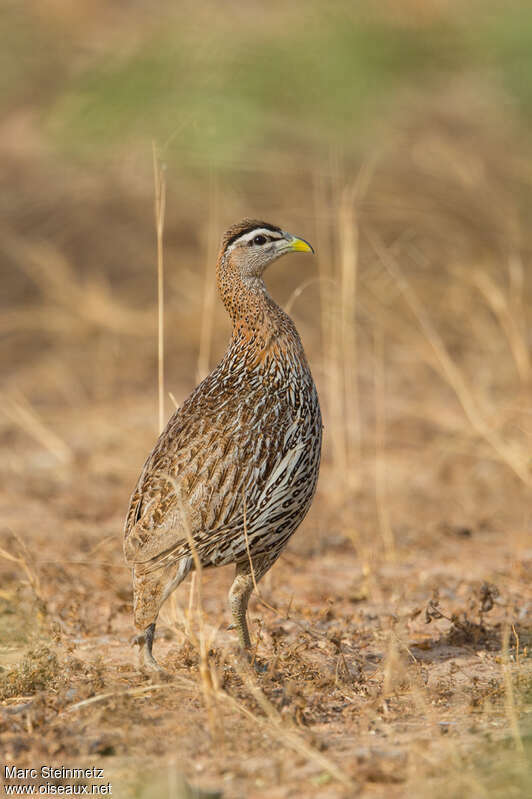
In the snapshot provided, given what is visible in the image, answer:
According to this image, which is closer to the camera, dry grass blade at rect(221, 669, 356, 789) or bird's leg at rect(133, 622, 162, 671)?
dry grass blade at rect(221, 669, 356, 789)

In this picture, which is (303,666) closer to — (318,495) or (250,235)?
(250,235)

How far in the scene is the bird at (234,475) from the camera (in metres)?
4.66

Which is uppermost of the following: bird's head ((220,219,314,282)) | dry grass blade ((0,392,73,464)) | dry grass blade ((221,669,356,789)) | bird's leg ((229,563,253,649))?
dry grass blade ((0,392,73,464))

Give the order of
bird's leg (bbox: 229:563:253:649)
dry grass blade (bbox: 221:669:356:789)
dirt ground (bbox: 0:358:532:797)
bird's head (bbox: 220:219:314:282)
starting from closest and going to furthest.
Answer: dry grass blade (bbox: 221:669:356:789)
dirt ground (bbox: 0:358:532:797)
bird's leg (bbox: 229:563:253:649)
bird's head (bbox: 220:219:314:282)

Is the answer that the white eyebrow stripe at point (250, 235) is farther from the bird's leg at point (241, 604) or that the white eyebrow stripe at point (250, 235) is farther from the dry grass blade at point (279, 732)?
the dry grass blade at point (279, 732)

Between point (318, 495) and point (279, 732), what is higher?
point (318, 495)

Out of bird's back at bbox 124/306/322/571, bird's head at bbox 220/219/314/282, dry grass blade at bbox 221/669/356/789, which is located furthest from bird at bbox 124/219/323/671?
dry grass blade at bbox 221/669/356/789

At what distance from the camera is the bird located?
183 inches

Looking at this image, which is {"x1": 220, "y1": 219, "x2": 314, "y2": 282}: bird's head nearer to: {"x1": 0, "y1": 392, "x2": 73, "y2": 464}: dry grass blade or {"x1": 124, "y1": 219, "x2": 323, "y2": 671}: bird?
{"x1": 124, "y1": 219, "x2": 323, "y2": 671}: bird

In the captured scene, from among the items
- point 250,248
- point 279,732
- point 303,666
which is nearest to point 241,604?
point 303,666

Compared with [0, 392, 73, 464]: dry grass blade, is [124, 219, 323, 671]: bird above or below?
below

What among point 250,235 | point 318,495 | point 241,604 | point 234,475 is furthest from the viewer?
point 318,495

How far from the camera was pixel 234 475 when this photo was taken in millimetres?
4699

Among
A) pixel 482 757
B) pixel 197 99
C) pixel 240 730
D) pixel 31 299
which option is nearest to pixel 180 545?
pixel 240 730
